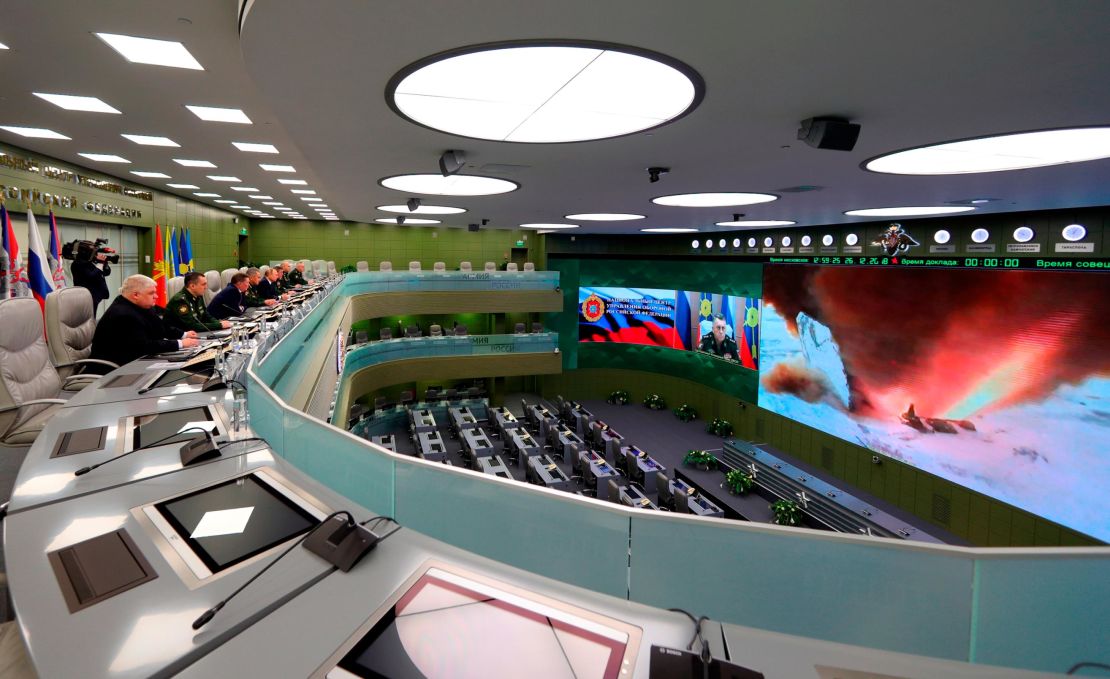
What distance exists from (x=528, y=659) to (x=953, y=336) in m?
11.0

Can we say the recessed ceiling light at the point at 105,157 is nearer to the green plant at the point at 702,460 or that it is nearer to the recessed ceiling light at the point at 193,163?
the recessed ceiling light at the point at 193,163

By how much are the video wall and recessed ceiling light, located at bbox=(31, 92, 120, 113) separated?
542 inches

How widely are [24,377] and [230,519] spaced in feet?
11.5

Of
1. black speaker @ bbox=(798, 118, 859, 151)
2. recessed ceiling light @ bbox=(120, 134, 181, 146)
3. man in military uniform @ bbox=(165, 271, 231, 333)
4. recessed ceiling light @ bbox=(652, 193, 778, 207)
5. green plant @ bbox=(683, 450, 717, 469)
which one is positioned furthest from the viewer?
green plant @ bbox=(683, 450, 717, 469)

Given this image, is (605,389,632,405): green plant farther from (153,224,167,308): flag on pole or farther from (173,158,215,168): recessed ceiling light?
(173,158,215,168): recessed ceiling light

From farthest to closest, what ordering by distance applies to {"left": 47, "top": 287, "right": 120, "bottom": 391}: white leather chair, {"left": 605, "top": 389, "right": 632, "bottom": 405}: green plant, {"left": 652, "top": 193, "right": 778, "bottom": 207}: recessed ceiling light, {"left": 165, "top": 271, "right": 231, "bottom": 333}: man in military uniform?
{"left": 605, "top": 389, "right": 632, "bottom": 405}: green plant → {"left": 652, "top": 193, "right": 778, "bottom": 207}: recessed ceiling light → {"left": 165, "top": 271, "right": 231, "bottom": 333}: man in military uniform → {"left": 47, "top": 287, "right": 120, "bottom": 391}: white leather chair

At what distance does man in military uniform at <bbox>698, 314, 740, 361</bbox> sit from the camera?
601 inches

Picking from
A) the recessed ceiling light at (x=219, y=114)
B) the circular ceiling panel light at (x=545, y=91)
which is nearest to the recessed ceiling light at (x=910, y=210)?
the circular ceiling panel light at (x=545, y=91)

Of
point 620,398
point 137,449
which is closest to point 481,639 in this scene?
point 137,449

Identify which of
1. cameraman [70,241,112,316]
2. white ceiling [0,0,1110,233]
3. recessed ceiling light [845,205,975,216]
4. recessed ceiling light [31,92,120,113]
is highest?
recessed ceiling light [31,92,120,113]

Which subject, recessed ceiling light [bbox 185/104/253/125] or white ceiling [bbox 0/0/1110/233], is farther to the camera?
recessed ceiling light [bbox 185/104/253/125]

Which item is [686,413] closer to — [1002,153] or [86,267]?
[1002,153]

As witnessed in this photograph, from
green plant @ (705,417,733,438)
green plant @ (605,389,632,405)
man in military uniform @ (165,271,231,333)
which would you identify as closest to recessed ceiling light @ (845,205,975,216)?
green plant @ (705,417,733,438)

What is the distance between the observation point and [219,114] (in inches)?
205
